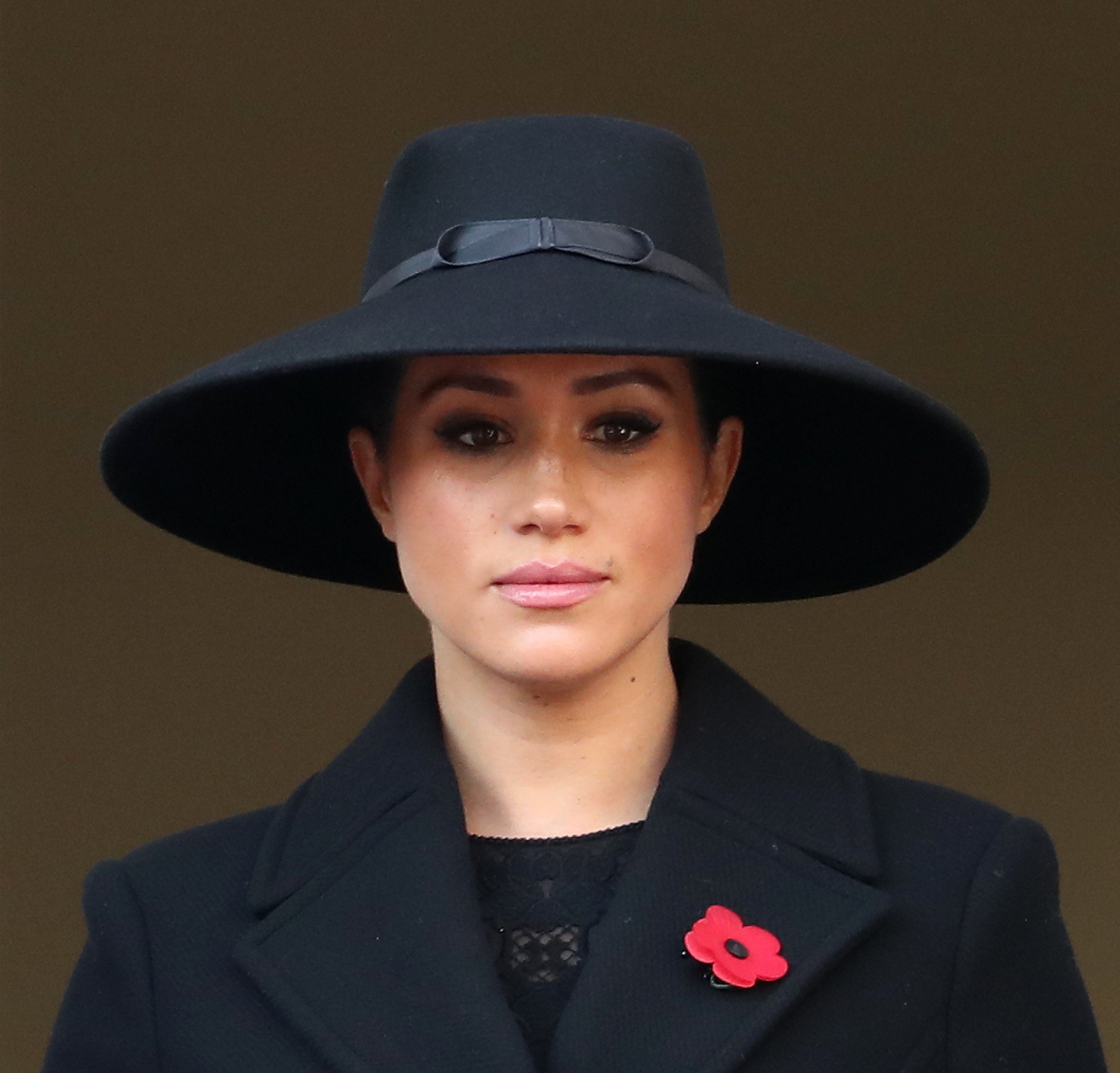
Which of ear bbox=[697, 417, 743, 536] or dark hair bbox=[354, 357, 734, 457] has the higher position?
dark hair bbox=[354, 357, 734, 457]

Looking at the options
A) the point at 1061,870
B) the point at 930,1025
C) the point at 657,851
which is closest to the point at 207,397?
the point at 657,851

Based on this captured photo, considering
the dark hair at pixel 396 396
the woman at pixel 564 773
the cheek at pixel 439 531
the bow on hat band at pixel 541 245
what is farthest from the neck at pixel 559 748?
the bow on hat band at pixel 541 245

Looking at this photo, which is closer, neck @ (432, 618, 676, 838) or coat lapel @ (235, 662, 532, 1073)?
coat lapel @ (235, 662, 532, 1073)

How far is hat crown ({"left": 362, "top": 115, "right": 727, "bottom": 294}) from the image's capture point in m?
2.23

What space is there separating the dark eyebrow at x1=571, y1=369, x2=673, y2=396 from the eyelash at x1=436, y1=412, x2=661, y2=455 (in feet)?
0.10

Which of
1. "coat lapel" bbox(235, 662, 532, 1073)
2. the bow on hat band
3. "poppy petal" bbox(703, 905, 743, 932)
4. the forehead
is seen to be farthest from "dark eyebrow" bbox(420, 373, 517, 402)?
"poppy petal" bbox(703, 905, 743, 932)

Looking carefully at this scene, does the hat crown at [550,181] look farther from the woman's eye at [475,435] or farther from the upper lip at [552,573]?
the upper lip at [552,573]

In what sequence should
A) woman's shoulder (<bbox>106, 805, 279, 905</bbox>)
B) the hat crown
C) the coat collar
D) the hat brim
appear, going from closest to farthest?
the hat brim → the coat collar → the hat crown → woman's shoulder (<bbox>106, 805, 279, 905</bbox>)

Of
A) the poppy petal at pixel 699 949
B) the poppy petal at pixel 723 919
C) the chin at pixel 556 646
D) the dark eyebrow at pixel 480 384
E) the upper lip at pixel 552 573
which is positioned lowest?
the poppy petal at pixel 699 949

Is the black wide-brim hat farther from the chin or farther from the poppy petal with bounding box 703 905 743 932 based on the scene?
the poppy petal with bounding box 703 905 743 932

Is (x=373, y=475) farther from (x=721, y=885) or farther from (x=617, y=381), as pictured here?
(x=721, y=885)

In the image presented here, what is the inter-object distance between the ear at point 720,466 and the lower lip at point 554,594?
0.23 meters

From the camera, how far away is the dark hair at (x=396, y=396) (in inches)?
90.5

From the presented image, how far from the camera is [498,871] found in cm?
227
